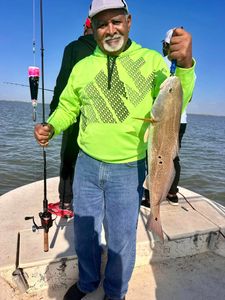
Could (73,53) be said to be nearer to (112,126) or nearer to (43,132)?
(43,132)

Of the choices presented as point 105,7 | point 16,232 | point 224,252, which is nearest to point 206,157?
point 224,252

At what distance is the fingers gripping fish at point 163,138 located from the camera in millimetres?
1873

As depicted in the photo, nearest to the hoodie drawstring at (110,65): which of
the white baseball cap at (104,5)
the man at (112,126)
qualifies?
the man at (112,126)

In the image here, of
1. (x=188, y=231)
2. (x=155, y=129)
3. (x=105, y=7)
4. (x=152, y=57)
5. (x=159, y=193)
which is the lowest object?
(x=188, y=231)

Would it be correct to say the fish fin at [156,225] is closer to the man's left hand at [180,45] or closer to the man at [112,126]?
the man at [112,126]

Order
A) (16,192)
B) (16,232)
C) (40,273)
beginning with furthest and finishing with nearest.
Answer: (16,192), (16,232), (40,273)

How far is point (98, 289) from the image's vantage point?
3018mm

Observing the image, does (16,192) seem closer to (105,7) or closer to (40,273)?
(40,273)

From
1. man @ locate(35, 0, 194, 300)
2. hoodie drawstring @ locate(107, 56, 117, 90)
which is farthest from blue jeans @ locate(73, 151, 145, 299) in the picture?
hoodie drawstring @ locate(107, 56, 117, 90)

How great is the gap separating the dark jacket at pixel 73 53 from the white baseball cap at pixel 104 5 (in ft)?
4.26

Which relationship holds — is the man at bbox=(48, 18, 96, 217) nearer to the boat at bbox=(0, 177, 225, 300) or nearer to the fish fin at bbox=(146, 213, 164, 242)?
the boat at bbox=(0, 177, 225, 300)

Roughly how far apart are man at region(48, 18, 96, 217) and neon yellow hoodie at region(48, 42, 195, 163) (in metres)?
1.16

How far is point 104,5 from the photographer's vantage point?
211 centimetres

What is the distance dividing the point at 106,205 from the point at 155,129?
88 cm
